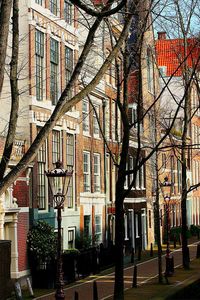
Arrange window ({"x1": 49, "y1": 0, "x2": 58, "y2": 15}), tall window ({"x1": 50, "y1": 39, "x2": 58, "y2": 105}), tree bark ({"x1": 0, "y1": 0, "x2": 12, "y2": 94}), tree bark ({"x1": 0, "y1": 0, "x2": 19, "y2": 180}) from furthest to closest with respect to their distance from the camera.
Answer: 1. window ({"x1": 49, "y1": 0, "x2": 58, "y2": 15})
2. tall window ({"x1": 50, "y1": 39, "x2": 58, "y2": 105})
3. tree bark ({"x1": 0, "y1": 0, "x2": 19, "y2": 180})
4. tree bark ({"x1": 0, "y1": 0, "x2": 12, "y2": 94})

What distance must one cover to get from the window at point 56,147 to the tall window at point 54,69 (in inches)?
56.5

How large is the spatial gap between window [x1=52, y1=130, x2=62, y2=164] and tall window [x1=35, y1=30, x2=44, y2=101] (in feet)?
8.20

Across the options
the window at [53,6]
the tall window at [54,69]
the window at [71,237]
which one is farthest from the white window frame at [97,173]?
the window at [53,6]

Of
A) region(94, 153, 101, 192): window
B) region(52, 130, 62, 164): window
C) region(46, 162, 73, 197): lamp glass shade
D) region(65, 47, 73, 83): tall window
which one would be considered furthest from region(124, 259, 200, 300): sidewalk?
region(65, 47, 73, 83): tall window

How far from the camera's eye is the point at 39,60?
30.0m

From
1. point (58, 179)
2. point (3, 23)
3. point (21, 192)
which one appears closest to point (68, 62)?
point (21, 192)

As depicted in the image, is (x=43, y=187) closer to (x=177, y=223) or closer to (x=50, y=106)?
(x=50, y=106)

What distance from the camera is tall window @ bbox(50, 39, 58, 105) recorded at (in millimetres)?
31469

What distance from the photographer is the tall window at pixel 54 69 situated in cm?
3147

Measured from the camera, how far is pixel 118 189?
1884 centimetres

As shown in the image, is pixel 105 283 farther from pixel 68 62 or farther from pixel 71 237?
pixel 68 62

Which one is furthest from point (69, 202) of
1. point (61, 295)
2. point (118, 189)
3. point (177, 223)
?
point (177, 223)

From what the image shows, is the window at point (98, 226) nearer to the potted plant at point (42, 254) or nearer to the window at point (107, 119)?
the window at point (107, 119)

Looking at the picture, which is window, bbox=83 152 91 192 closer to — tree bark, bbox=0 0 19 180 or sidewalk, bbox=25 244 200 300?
sidewalk, bbox=25 244 200 300
